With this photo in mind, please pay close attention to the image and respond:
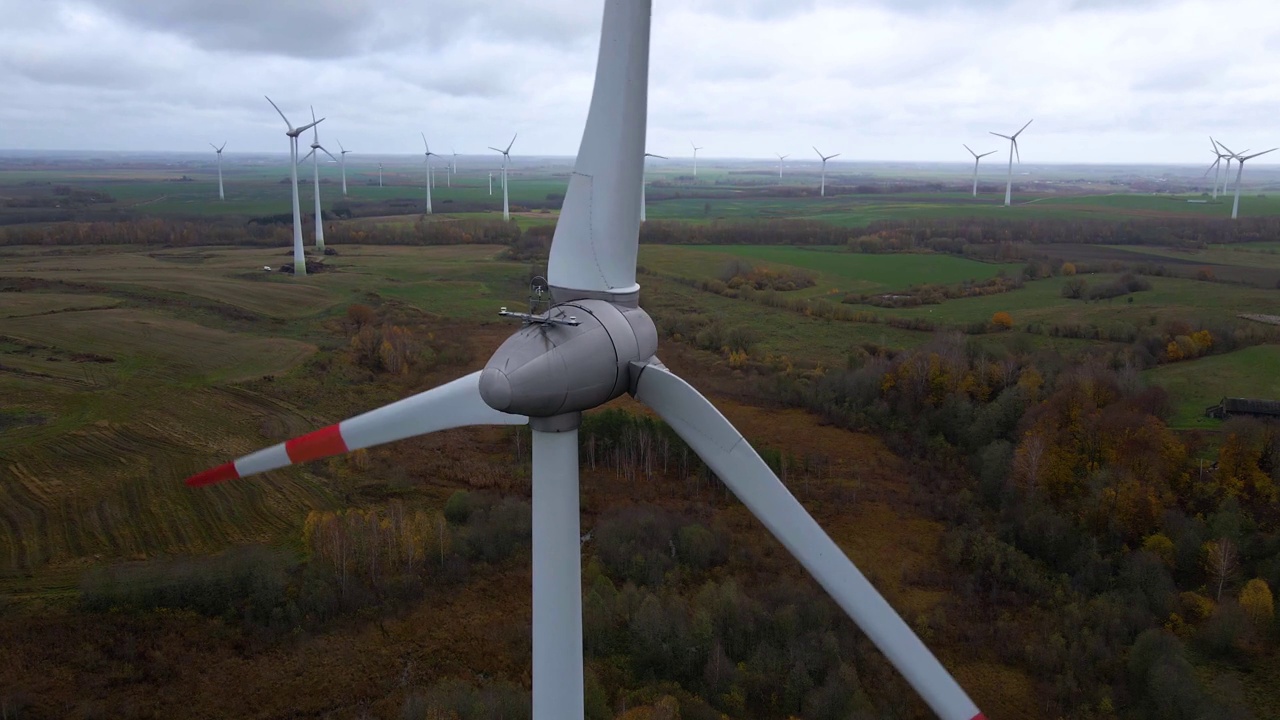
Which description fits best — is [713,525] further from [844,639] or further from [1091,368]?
[1091,368]

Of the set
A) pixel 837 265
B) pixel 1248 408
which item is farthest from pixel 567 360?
pixel 837 265

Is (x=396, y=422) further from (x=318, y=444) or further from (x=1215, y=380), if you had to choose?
(x=1215, y=380)

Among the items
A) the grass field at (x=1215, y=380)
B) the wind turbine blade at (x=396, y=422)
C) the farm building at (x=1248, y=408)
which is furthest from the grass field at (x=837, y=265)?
the wind turbine blade at (x=396, y=422)

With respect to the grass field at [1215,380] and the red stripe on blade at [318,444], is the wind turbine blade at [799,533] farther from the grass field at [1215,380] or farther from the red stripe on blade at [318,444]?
the grass field at [1215,380]

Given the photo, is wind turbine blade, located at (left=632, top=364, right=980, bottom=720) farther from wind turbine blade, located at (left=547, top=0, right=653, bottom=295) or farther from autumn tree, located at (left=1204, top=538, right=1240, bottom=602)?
autumn tree, located at (left=1204, top=538, right=1240, bottom=602)

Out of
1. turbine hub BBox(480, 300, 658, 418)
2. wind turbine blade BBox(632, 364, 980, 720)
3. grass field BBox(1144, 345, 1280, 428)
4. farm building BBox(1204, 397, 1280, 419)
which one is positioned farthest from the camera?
grass field BBox(1144, 345, 1280, 428)

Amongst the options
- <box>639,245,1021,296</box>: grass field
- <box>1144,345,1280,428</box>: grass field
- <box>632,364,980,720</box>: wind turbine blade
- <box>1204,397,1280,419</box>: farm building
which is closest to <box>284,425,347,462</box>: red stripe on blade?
<box>632,364,980,720</box>: wind turbine blade

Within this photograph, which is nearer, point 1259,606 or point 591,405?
point 591,405

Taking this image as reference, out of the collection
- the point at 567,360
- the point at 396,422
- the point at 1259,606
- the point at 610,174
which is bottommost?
the point at 1259,606
